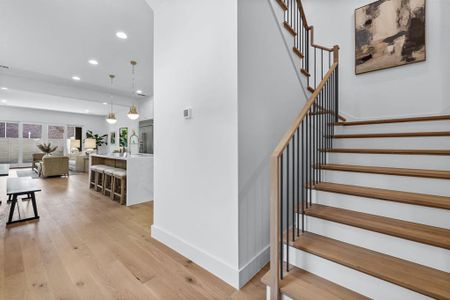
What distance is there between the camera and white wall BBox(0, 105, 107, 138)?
32.4 feet

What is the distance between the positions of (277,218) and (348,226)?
2.35 feet

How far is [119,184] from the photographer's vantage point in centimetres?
438

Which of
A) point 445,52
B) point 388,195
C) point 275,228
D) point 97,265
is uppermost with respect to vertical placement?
point 445,52

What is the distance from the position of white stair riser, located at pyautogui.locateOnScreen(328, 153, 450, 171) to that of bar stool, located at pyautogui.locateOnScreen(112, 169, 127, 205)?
12.4 feet

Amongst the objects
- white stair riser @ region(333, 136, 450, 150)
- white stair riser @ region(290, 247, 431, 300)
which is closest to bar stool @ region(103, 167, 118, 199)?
white stair riser @ region(290, 247, 431, 300)

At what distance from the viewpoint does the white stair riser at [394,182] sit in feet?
5.39

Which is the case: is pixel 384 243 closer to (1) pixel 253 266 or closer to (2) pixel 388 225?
(2) pixel 388 225

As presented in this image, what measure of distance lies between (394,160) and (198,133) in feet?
6.88

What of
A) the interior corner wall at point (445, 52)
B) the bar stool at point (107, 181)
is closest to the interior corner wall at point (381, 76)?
the interior corner wall at point (445, 52)

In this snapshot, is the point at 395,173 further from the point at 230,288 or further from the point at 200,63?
the point at 200,63

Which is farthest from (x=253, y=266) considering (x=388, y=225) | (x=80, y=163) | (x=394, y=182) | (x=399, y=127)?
(x=80, y=163)

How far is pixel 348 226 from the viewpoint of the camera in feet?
5.37

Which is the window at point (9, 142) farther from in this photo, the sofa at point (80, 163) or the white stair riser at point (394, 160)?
the white stair riser at point (394, 160)

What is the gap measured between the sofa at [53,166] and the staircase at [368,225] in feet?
28.0
